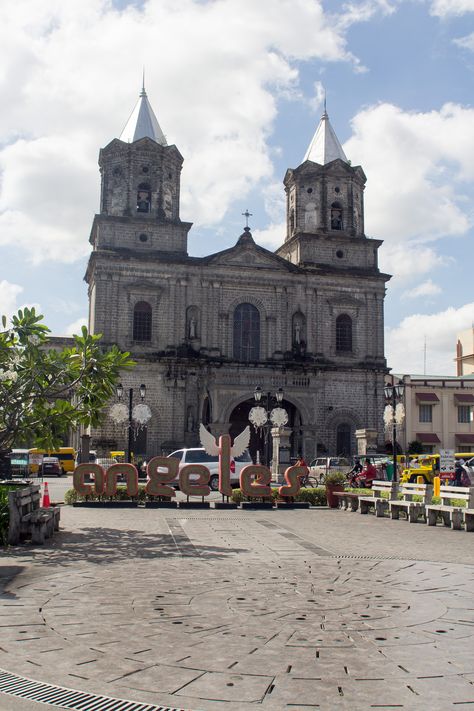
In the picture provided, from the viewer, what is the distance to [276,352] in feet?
148

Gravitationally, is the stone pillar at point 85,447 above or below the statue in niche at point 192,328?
below

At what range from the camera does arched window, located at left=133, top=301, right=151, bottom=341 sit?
43844 mm

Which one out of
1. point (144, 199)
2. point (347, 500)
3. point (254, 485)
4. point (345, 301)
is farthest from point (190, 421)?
point (347, 500)

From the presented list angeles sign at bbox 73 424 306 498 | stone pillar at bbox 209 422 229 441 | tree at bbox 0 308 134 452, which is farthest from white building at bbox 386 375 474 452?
tree at bbox 0 308 134 452

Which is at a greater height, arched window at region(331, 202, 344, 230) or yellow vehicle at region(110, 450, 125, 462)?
arched window at region(331, 202, 344, 230)

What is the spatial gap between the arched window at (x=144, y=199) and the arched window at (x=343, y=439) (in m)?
17.4

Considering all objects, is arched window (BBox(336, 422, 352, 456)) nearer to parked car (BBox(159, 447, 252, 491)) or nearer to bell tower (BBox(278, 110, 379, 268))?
bell tower (BBox(278, 110, 379, 268))

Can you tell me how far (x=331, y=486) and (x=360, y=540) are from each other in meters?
8.26

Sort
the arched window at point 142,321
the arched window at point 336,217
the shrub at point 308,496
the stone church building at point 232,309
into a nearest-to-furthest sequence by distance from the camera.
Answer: the shrub at point 308,496
the stone church building at point 232,309
the arched window at point 142,321
the arched window at point 336,217

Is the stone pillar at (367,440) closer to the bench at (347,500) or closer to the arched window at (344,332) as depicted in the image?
the arched window at (344,332)

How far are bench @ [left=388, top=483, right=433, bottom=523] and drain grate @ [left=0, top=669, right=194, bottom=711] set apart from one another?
12.6 meters

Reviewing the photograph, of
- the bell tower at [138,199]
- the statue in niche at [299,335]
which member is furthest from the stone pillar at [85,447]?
the statue in niche at [299,335]

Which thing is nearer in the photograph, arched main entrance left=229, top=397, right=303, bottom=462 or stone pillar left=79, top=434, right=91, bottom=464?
stone pillar left=79, top=434, right=91, bottom=464

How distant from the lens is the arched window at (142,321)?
43.8 meters
